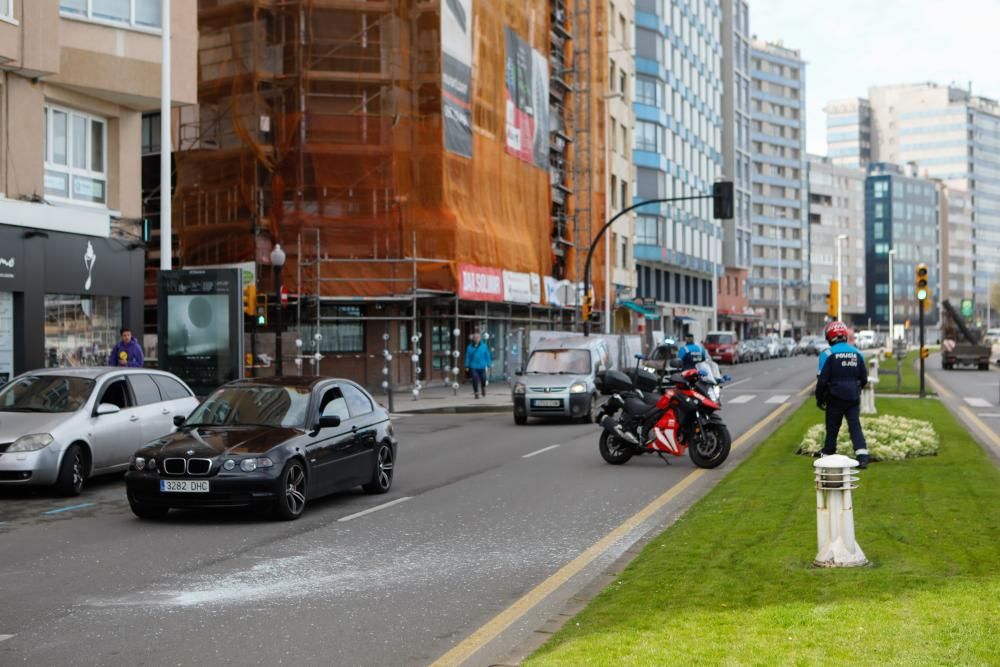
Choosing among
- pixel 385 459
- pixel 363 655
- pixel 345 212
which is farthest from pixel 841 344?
pixel 345 212

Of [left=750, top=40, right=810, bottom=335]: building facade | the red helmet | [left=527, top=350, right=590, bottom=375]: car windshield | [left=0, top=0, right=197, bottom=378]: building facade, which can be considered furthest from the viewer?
[left=750, top=40, right=810, bottom=335]: building facade

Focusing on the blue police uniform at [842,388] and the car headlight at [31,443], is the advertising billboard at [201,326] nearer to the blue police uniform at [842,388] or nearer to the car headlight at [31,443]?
the car headlight at [31,443]

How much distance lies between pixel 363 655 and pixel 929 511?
20.4 ft

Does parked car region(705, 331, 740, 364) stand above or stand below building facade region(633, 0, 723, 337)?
below

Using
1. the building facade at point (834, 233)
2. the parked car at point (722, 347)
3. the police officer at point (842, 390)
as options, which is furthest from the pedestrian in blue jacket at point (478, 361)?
the building facade at point (834, 233)

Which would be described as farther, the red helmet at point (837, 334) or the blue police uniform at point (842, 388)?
the red helmet at point (837, 334)

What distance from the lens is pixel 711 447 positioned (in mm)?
16500

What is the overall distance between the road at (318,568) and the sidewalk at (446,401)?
1447 centimetres

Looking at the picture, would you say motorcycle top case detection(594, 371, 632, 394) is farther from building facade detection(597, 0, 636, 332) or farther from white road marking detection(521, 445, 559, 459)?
building facade detection(597, 0, 636, 332)

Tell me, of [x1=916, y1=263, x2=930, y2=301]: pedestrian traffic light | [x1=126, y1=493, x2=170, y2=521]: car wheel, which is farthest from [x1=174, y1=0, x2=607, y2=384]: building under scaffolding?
[x1=126, y1=493, x2=170, y2=521]: car wheel

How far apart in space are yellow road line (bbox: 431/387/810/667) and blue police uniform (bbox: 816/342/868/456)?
1.90 meters

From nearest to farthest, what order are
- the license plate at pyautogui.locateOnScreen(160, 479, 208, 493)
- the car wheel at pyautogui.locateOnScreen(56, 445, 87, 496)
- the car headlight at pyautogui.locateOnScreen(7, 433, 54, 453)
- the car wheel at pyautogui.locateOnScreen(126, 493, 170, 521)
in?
1. the license plate at pyautogui.locateOnScreen(160, 479, 208, 493)
2. the car wheel at pyautogui.locateOnScreen(126, 493, 170, 521)
3. the car headlight at pyautogui.locateOnScreen(7, 433, 54, 453)
4. the car wheel at pyautogui.locateOnScreen(56, 445, 87, 496)

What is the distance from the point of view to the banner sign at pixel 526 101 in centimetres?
4669

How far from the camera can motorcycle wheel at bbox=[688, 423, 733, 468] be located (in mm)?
16422
